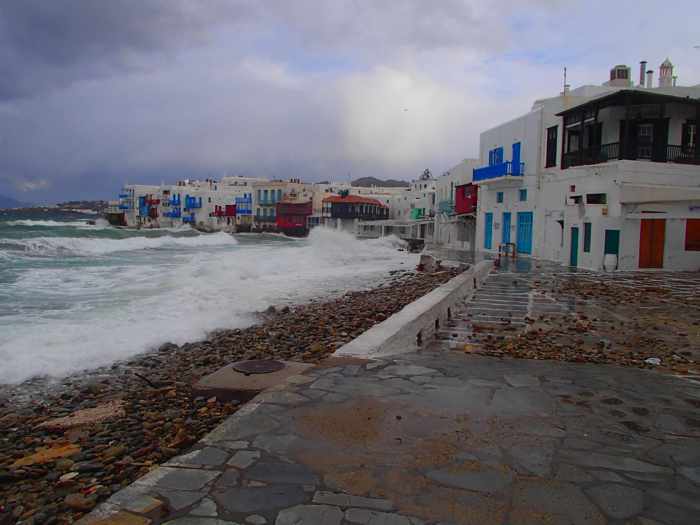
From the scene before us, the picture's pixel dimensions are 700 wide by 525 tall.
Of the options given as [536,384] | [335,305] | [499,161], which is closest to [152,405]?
[536,384]

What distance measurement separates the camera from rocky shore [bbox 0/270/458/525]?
3.65 meters

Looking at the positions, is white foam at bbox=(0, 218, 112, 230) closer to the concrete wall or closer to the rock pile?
the concrete wall

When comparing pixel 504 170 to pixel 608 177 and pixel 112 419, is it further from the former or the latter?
pixel 112 419

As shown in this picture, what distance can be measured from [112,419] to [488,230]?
30.3 m

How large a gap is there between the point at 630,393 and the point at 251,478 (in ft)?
11.9

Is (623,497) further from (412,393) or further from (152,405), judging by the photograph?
(152,405)

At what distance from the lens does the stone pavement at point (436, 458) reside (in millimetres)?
2740

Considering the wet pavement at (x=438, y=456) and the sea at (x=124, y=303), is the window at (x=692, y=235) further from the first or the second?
the wet pavement at (x=438, y=456)

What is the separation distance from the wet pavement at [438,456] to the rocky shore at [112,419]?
70cm

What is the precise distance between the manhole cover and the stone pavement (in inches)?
23.6

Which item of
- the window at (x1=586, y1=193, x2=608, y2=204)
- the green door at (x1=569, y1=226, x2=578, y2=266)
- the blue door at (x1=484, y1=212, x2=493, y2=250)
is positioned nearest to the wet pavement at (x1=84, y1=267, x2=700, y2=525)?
the window at (x1=586, y1=193, x2=608, y2=204)

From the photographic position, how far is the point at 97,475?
12.6 ft

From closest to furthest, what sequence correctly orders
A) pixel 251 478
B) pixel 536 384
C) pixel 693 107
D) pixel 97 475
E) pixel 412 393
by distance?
1. pixel 251 478
2. pixel 97 475
3. pixel 412 393
4. pixel 536 384
5. pixel 693 107

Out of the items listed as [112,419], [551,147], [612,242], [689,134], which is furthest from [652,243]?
[112,419]
